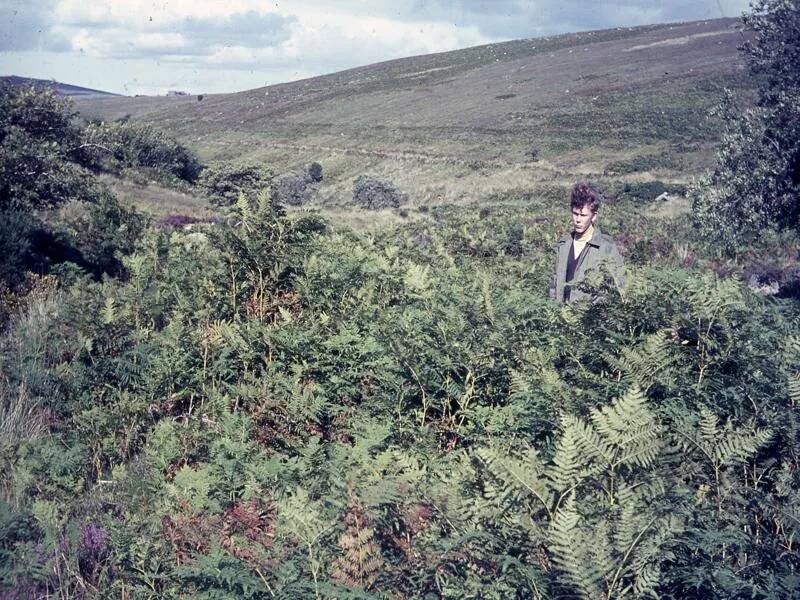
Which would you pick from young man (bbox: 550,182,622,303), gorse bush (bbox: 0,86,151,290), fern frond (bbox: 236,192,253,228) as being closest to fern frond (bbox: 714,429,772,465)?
young man (bbox: 550,182,622,303)

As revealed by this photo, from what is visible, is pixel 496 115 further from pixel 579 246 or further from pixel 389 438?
pixel 389 438

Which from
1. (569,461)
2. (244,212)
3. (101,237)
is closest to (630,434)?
(569,461)

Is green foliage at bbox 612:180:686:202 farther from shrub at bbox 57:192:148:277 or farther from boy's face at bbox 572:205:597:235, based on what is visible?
boy's face at bbox 572:205:597:235

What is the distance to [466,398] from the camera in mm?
3785

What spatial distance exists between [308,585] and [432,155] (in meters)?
55.2

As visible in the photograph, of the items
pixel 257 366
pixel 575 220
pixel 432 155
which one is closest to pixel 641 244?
pixel 575 220

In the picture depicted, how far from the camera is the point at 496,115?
66688 millimetres

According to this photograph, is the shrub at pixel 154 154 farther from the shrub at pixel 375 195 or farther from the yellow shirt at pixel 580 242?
the yellow shirt at pixel 580 242

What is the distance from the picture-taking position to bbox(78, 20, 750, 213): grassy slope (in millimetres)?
47688

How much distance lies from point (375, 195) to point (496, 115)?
1299 inches

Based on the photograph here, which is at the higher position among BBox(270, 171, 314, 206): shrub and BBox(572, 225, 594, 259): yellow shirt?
BBox(572, 225, 594, 259): yellow shirt

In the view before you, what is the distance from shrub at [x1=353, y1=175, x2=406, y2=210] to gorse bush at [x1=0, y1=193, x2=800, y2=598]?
3070 cm

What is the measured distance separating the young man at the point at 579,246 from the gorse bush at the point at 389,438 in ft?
1.09

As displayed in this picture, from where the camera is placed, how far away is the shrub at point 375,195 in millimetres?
36625
